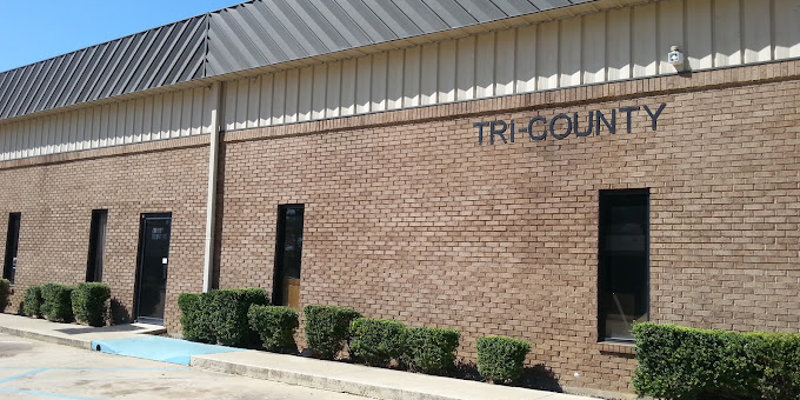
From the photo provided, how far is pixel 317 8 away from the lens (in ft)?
42.4

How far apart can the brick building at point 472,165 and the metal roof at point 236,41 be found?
0.05 m

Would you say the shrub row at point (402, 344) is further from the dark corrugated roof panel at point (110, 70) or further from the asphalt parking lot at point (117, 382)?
the dark corrugated roof panel at point (110, 70)

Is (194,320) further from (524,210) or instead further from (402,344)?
(524,210)

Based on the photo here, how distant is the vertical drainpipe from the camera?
47.3 ft

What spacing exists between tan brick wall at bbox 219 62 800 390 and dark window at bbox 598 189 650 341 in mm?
202

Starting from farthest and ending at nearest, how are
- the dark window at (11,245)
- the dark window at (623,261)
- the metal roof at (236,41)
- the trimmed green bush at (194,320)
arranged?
the dark window at (11,245), the trimmed green bush at (194,320), the metal roof at (236,41), the dark window at (623,261)

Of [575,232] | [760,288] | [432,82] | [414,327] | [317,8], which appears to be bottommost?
[414,327]

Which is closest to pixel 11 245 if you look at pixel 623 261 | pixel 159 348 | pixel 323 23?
pixel 159 348

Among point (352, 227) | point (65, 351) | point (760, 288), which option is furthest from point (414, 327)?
point (65, 351)

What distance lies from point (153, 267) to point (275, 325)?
5.06m

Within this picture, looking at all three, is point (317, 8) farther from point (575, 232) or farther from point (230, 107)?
point (575, 232)

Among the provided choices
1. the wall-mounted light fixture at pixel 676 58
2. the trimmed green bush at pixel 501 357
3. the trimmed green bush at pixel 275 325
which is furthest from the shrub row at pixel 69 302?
the wall-mounted light fixture at pixel 676 58

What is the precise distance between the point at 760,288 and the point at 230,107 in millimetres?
10622

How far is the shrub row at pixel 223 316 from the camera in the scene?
13109mm
